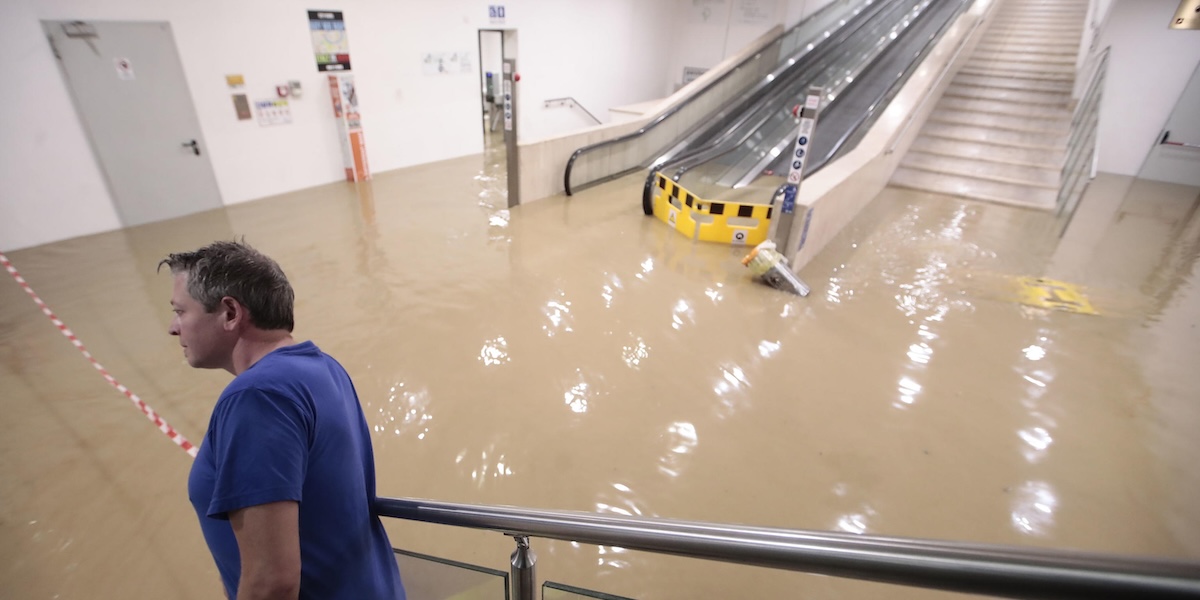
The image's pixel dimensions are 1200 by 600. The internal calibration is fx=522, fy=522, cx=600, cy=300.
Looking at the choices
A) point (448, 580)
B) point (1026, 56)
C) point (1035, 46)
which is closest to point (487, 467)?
point (448, 580)

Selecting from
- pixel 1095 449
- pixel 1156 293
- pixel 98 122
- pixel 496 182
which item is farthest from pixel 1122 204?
pixel 98 122

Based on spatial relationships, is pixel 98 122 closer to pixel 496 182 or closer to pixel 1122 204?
pixel 496 182

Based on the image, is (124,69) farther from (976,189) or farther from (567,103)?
(976,189)

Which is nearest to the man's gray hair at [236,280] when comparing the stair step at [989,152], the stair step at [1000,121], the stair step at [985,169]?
the stair step at [985,169]

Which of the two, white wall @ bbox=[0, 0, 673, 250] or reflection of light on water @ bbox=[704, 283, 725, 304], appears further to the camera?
white wall @ bbox=[0, 0, 673, 250]

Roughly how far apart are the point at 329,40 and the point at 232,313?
745cm

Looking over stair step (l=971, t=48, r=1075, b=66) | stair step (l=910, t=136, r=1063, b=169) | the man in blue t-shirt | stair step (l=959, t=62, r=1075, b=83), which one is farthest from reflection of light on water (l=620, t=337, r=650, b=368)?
stair step (l=971, t=48, r=1075, b=66)

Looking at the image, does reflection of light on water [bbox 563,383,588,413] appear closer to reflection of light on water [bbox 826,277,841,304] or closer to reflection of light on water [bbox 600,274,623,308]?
reflection of light on water [bbox 600,274,623,308]

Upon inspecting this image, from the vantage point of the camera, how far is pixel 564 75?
10.5 meters

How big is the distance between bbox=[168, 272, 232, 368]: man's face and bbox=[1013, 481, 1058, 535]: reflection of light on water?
3447 mm

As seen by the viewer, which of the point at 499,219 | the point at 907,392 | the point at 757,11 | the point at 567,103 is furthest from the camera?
the point at 757,11

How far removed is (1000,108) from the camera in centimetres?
820

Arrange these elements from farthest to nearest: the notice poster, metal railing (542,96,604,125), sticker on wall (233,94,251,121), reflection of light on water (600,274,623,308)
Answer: metal railing (542,96,604,125), the notice poster, sticker on wall (233,94,251,121), reflection of light on water (600,274,623,308)

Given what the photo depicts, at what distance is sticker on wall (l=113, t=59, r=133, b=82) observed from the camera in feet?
17.9
